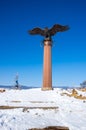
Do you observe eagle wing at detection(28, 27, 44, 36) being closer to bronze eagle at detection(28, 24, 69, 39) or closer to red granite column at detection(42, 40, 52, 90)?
bronze eagle at detection(28, 24, 69, 39)

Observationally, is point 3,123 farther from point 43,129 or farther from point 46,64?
point 46,64

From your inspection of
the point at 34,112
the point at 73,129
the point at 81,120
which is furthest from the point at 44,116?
the point at 73,129

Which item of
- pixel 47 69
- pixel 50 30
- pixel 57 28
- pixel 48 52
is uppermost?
pixel 57 28

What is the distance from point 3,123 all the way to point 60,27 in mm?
24642

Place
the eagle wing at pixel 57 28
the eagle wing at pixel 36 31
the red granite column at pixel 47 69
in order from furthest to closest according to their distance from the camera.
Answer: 1. the eagle wing at pixel 36 31
2. the eagle wing at pixel 57 28
3. the red granite column at pixel 47 69

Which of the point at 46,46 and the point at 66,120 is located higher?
the point at 46,46

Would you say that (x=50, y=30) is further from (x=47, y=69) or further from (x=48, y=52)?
(x=47, y=69)

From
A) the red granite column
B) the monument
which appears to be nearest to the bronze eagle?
the monument

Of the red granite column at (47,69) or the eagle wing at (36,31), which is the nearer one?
the red granite column at (47,69)

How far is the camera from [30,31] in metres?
32.6

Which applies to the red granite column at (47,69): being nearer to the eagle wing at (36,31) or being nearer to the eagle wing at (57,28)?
the eagle wing at (57,28)

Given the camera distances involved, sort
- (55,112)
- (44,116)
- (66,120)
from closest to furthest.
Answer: (66,120), (44,116), (55,112)

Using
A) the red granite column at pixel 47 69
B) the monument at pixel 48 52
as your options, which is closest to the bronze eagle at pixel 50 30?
the monument at pixel 48 52

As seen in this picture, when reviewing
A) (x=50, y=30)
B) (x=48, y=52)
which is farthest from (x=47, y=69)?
(x=50, y=30)
